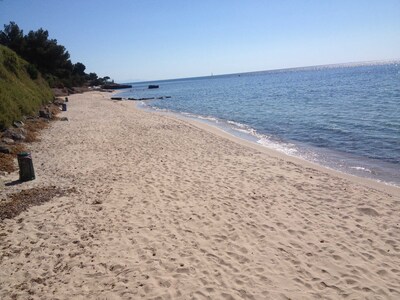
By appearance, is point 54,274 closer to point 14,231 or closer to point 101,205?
point 14,231

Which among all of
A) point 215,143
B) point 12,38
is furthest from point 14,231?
point 12,38

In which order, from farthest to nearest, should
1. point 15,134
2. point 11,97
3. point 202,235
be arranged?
point 11,97
point 15,134
point 202,235

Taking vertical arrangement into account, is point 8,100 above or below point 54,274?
above

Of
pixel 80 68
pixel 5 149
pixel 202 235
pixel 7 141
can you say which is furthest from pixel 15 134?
pixel 80 68

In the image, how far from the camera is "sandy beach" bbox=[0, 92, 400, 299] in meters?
4.77

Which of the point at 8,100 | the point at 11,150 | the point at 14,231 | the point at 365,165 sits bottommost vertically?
the point at 365,165

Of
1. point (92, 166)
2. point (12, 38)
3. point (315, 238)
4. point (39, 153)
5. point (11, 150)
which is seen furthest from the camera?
point (12, 38)

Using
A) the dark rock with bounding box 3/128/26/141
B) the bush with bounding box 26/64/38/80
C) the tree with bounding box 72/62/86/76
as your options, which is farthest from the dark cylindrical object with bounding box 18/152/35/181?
the tree with bounding box 72/62/86/76

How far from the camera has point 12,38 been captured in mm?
55281

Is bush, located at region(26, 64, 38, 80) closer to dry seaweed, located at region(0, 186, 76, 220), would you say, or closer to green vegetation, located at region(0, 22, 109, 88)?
green vegetation, located at region(0, 22, 109, 88)

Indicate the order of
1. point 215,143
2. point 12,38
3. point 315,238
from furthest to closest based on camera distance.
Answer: point 12,38 → point 215,143 → point 315,238

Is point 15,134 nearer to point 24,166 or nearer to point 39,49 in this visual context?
point 24,166

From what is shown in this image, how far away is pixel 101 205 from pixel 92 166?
3878mm

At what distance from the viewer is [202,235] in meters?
6.30
